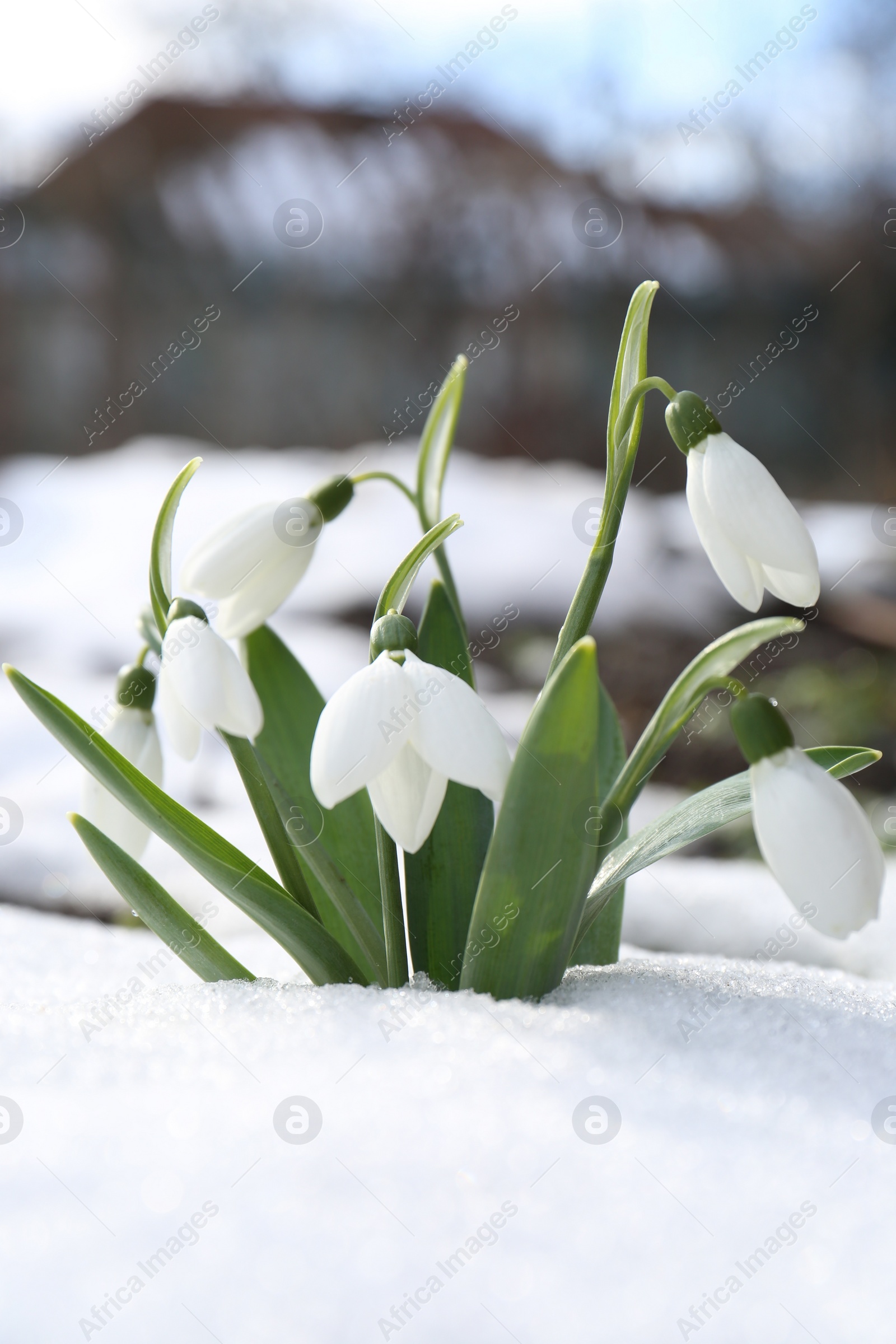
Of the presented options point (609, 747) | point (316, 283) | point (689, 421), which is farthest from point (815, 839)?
point (316, 283)

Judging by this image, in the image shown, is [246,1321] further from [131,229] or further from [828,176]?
[828,176]

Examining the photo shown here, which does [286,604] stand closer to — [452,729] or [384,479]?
[384,479]

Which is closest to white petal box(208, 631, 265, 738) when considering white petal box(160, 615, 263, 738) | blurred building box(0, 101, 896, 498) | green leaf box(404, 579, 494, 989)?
white petal box(160, 615, 263, 738)

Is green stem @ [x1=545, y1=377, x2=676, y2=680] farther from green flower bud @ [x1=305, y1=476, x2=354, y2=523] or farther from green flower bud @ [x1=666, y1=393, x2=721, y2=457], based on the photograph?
green flower bud @ [x1=305, y1=476, x2=354, y2=523]

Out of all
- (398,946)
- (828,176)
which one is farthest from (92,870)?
(828,176)

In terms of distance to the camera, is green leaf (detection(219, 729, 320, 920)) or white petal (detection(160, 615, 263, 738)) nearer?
white petal (detection(160, 615, 263, 738))

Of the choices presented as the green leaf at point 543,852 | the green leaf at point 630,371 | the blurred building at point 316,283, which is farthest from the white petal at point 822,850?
the blurred building at point 316,283
